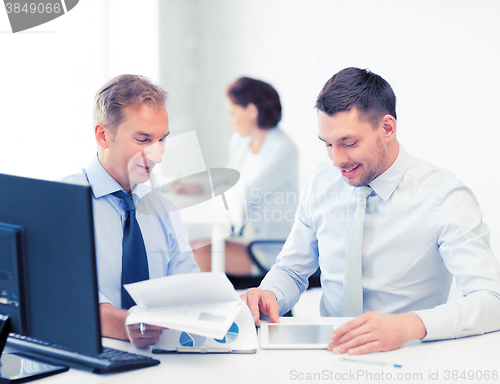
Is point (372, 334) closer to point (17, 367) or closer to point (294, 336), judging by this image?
point (294, 336)

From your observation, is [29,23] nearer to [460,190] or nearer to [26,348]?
[26,348]

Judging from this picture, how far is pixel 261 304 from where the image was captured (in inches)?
50.6

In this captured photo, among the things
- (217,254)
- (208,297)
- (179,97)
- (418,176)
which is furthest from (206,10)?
(208,297)

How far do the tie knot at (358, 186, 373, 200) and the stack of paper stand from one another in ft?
1.91

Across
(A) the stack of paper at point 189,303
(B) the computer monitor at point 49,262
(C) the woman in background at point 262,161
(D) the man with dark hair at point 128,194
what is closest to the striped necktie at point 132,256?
(D) the man with dark hair at point 128,194

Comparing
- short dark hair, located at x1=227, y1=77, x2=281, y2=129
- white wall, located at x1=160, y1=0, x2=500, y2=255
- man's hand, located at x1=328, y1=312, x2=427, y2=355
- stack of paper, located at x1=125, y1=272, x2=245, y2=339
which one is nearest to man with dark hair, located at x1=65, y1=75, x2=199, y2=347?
stack of paper, located at x1=125, y1=272, x2=245, y2=339

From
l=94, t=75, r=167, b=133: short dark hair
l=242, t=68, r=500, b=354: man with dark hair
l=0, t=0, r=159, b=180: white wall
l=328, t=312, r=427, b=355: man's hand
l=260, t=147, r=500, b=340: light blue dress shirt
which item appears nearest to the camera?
l=328, t=312, r=427, b=355: man's hand

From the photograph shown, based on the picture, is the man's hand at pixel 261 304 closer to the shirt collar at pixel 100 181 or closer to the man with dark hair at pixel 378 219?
the man with dark hair at pixel 378 219

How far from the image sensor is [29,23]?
2.87 m

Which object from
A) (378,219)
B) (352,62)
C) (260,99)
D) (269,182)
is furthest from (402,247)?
(352,62)

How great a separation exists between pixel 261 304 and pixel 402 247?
1.57 feet

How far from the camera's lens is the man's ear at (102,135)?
146 centimetres

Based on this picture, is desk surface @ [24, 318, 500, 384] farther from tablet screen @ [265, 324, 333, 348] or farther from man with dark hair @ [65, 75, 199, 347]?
man with dark hair @ [65, 75, 199, 347]

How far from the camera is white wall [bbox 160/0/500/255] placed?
115 inches
